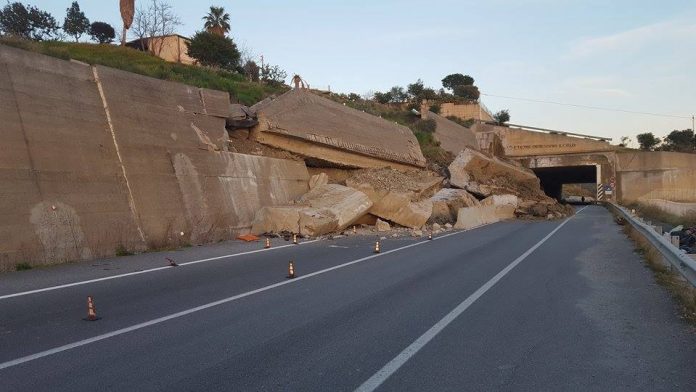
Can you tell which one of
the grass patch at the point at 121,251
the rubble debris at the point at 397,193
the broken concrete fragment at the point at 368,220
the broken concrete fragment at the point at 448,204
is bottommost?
the broken concrete fragment at the point at 448,204

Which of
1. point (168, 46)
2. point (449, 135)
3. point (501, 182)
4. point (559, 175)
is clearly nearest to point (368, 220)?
point (501, 182)

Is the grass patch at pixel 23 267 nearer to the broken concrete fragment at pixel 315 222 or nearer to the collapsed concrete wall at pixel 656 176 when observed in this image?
the broken concrete fragment at pixel 315 222

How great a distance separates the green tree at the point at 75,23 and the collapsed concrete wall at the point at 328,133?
130 ft

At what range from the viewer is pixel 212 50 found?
50594 mm

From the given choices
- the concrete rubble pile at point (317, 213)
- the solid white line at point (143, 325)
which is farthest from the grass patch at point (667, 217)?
the solid white line at point (143, 325)

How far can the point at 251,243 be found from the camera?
1823 centimetres

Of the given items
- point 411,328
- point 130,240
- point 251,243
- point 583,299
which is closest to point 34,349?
point 411,328

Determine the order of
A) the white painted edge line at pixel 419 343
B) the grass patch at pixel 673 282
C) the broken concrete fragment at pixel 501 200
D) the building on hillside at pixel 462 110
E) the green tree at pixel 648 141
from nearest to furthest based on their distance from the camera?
the white painted edge line at pixel 419 343, the grass patch at pixel 673 282, the broken concrete fragment at pixel 501 200, the building on hillside at pixel 462 110, the green tree at pixel 648 141

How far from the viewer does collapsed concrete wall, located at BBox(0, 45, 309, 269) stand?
42.2 feet

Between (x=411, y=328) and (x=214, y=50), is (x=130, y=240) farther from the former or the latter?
(x=214, y=50)

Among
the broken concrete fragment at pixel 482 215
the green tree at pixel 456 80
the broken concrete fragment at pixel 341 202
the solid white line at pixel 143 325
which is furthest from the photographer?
the green tree at pixel 456 80

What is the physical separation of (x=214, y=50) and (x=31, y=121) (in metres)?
38.6

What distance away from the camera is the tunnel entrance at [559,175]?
5541cm

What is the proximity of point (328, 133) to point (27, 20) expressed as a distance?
1506 inches
